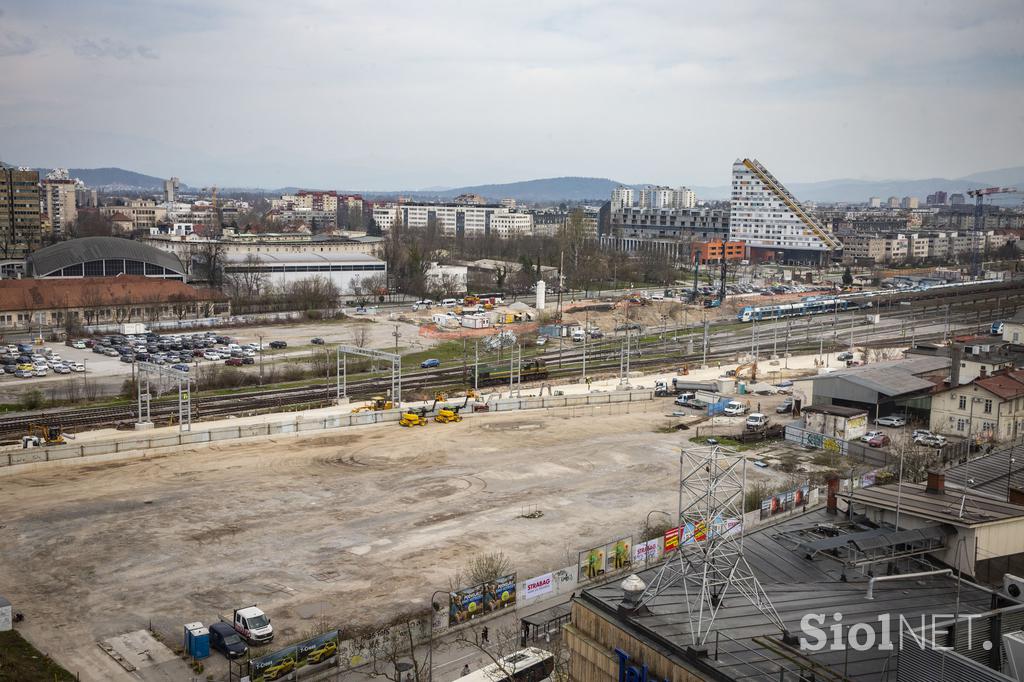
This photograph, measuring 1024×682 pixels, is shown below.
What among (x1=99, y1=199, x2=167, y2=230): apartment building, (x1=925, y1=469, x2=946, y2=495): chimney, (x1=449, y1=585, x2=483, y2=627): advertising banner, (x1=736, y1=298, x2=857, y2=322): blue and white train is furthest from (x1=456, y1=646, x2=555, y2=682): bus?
(x1=99, y1=199, x2=167, y2=230): apartment building

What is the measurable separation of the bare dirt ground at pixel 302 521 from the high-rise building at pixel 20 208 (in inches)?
2892

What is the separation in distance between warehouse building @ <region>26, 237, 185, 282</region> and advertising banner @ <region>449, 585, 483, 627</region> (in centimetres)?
5883

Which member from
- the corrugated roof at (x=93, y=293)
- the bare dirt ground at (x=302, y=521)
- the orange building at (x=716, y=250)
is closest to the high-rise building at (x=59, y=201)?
the corrugated roof at (x=93, y=293)

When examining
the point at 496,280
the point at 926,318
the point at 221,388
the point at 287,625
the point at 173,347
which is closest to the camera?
the point at 287,625

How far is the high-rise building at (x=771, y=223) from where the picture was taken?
394 ft

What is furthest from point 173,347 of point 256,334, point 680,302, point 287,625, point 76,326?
point 680,302

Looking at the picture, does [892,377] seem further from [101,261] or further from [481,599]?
[101,261]

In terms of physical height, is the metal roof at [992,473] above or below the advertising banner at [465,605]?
above

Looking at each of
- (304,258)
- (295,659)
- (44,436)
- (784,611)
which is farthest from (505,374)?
(304,258)

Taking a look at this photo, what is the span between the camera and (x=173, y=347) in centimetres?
5028

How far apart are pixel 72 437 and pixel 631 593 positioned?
84.4 ft

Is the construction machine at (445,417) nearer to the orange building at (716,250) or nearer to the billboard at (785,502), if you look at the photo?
the billboard at (785,502)

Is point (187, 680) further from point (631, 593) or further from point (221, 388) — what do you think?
point (221, 388)

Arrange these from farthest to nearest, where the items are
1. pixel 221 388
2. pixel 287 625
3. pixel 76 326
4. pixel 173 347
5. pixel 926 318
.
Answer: pixel 926 318, pixel 76 326, pixel 173 347, pixel 221 388, pixel 287 625
